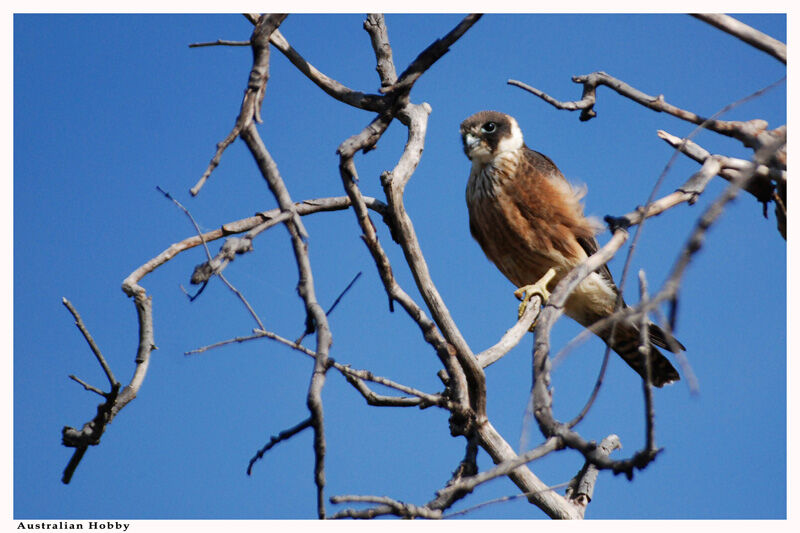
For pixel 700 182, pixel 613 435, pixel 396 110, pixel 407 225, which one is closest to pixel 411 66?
pixel 396 110

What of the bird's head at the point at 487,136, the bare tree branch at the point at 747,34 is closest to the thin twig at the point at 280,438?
the bare tree branch at the point at 747,34

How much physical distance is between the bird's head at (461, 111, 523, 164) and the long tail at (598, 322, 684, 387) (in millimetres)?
1096

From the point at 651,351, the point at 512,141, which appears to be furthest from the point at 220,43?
the point at 651,351

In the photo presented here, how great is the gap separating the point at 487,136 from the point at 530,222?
566 millimetres

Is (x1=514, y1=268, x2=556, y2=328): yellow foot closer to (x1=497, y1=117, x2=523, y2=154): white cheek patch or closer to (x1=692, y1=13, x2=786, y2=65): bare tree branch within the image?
(x1=497, y1=117, x2=523, y2=154): white cheek patch

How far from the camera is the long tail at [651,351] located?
11.6 feet

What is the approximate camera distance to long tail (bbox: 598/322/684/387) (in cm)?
354

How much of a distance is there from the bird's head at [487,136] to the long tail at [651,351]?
43.2 inches

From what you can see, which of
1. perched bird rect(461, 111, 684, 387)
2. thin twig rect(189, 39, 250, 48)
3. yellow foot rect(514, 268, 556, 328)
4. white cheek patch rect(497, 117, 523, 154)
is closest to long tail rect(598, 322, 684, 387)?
perched bird rect(461, 111, 684, 387)

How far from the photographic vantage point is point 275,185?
1.57 metres

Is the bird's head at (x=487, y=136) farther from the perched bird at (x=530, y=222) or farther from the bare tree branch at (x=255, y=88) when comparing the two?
the bare tree branch at (x=255, y=88)
